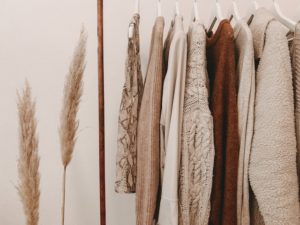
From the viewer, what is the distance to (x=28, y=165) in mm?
827

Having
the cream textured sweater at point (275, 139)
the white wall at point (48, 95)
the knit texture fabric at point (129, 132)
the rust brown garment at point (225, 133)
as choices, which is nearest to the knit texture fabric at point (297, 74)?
the cream textured sweater at point (275, 139)

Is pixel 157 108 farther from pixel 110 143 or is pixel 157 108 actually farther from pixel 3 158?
pixel 3 158

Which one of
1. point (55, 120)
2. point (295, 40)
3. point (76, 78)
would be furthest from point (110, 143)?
point (295, 40)

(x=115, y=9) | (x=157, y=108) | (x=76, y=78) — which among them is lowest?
(x=157, y=108)

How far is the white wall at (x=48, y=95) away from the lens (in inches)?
41.4

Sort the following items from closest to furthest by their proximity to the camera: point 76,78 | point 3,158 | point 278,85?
point 278,85 < point 76,78 < point 3,158

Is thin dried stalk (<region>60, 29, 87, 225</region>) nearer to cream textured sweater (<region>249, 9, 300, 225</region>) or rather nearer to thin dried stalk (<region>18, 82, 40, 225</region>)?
thin dried stalk (<region>18, 82, 40, 225</region>)

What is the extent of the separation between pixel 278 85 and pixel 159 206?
41 cm

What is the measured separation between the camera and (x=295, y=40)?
66 centimetres

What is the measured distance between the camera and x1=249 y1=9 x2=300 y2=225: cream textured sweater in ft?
1.97

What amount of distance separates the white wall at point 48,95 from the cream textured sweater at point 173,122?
1.59 ft

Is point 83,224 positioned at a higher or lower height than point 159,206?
lower

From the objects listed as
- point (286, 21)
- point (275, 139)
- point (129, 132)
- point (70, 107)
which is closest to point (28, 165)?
point (70, 107)

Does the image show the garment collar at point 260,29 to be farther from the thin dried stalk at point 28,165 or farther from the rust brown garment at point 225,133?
the thin dried stalk at point 28,165
